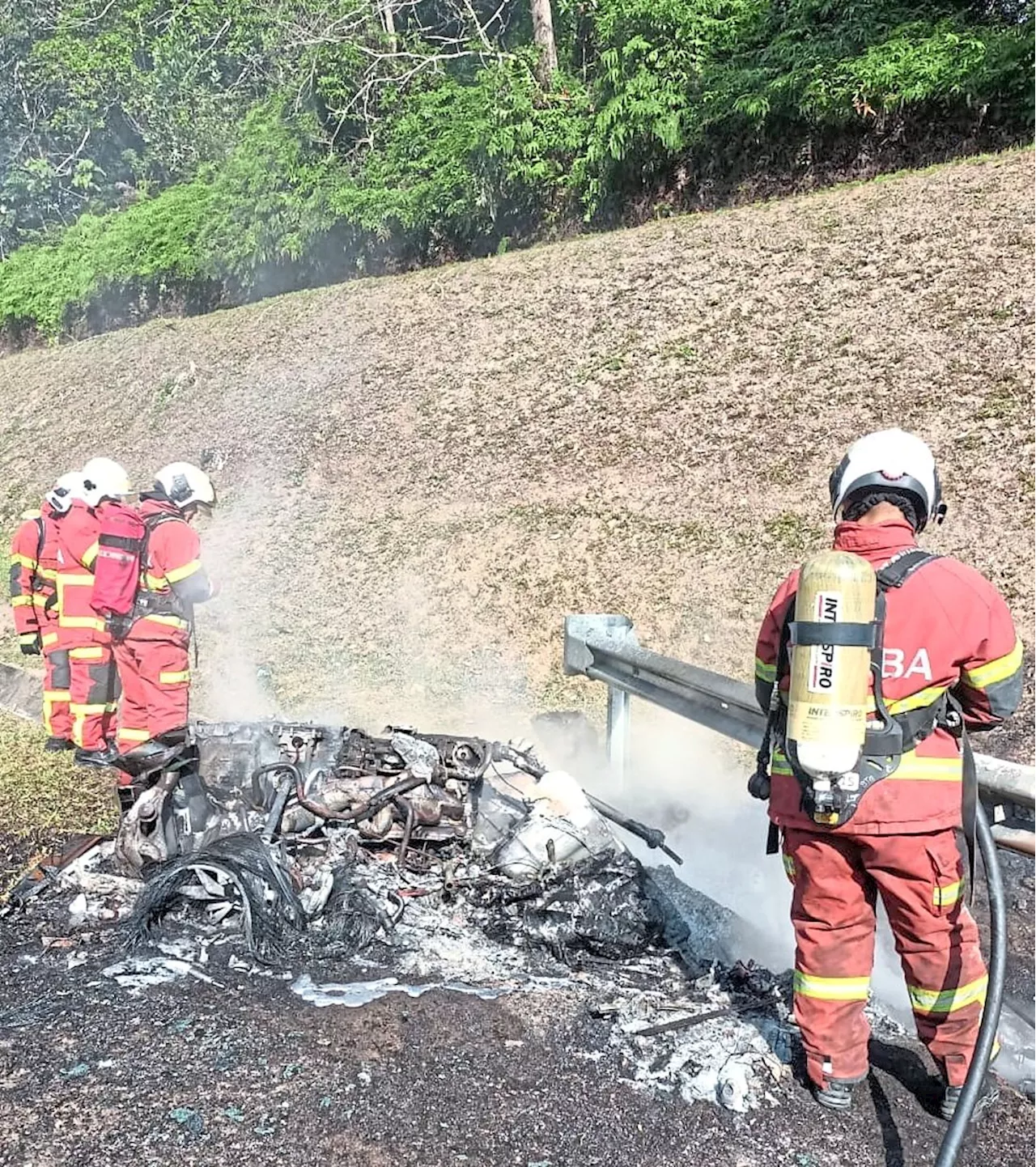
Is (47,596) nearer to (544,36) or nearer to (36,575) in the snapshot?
(36,575)

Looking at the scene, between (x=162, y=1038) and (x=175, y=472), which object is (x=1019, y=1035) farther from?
(x=175, y=472)

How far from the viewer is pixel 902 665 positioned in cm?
298

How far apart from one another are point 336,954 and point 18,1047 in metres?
1.06

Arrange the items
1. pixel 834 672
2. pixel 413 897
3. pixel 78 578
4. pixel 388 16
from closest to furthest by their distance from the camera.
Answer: pixel 834 672 < pixel 413 897 < pixel 78 578 < pixel 388 16

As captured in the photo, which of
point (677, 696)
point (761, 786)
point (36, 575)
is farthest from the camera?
point (36, 575)

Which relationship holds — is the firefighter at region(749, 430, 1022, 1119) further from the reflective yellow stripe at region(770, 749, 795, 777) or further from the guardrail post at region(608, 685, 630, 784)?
the guardrail post at region(608, 685, 630, 784)

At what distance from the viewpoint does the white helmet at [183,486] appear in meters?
6.14

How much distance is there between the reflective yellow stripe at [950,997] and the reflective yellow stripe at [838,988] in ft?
0.50

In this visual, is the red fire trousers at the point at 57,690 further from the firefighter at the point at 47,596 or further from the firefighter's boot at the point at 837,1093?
the firefighter's boot at the point at 837,1093

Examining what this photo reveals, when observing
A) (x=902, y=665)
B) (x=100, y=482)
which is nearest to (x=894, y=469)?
(x=902, y=665)

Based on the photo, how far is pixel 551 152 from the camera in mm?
18094

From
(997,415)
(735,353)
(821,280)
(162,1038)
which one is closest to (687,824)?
(162,1038)

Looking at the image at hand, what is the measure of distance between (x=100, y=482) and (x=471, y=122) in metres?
14.7

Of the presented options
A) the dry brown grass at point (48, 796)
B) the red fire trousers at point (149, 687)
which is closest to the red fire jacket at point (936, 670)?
the dry brown grass at point (48, 796)
